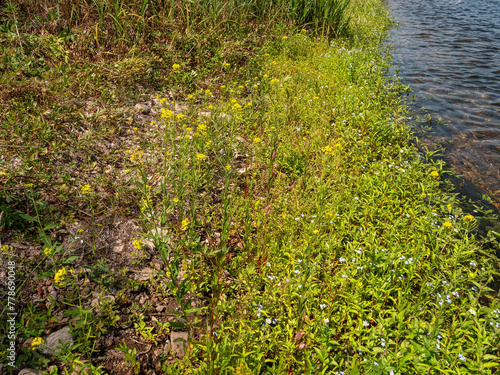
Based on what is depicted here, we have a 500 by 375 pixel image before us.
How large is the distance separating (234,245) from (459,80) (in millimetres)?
7026

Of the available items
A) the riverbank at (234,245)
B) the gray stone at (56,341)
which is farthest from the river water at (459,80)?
the gray stone at (56,341)

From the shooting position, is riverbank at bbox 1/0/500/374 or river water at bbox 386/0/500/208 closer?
riverbank at bbox 1/0/500/374

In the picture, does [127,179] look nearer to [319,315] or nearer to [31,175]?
[31,175]

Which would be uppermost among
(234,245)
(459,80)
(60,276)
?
(459,80)

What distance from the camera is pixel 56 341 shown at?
1.88m

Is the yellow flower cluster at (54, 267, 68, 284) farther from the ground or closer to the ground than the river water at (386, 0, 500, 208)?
closer to the ground

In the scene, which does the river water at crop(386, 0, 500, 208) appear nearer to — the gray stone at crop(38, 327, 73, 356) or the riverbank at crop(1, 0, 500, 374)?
the riverbank at crop(1, 0, 500, 374)

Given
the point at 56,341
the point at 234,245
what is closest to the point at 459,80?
the point at 234,245

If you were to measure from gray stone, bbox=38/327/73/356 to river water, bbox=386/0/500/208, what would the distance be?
4.68 meters

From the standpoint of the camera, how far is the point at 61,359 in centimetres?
175

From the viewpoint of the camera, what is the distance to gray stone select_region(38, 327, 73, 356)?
182 cm

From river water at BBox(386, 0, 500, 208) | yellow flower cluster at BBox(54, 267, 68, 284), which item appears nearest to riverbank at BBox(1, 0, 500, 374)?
yellow flower cluster at BBox(54, 267, 68, 284)

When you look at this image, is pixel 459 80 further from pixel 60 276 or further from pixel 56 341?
pixel 56 341

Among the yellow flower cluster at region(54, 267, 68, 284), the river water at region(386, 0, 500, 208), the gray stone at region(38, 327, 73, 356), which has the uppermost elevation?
the river water at region(386, 0, 500, 208)
